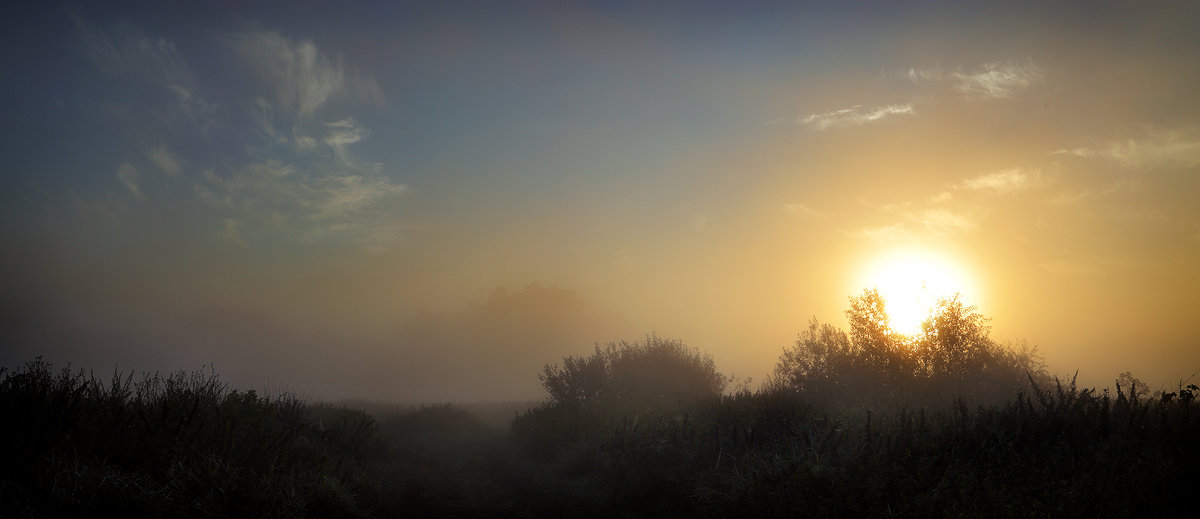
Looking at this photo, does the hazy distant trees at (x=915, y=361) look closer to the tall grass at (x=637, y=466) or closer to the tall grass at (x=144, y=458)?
the tall grass at (x=637, y=466)

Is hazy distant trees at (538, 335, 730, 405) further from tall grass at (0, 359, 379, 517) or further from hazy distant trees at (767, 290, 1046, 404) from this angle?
tall grass at (0, 359, 379, 517)

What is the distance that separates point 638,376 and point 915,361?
1246 cm

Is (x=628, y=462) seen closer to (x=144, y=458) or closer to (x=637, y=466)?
(x=637, y=466)

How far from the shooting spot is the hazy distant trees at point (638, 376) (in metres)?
25.7

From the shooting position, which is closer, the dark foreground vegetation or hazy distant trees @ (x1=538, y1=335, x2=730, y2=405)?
the dark foreground vegetation

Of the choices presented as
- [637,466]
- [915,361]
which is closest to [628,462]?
[637,466]

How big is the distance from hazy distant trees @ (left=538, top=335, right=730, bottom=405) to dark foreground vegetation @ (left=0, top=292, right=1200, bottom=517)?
9043 millimetres

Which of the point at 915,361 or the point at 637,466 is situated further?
the point at 915,361

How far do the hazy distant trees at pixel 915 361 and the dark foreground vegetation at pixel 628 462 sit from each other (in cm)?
1071

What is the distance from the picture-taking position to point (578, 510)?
1038 centimetres

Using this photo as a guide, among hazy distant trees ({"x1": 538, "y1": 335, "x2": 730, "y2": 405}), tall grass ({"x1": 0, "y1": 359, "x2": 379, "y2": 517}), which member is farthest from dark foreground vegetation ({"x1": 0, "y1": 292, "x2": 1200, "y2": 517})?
hazy distant trees ({"x1": 538, "y1": 335, "x2": 730, "y2": 405})

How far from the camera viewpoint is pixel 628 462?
12.3 m

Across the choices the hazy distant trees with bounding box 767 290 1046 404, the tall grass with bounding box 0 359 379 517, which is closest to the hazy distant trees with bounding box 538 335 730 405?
the hazy distant trees with bounding box 767 290 1046 404

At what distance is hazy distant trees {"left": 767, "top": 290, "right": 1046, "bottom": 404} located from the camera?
2342cm
